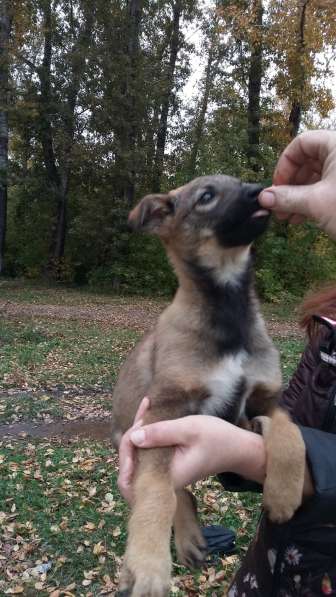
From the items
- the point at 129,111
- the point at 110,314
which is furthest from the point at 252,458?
the point at 129,111

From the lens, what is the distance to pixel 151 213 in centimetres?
304

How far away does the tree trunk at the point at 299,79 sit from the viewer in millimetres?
18312

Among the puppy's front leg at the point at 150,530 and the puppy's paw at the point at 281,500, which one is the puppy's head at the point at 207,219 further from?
the puppy's paw at the point at 281,500

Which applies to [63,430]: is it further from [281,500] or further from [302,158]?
[302,158]

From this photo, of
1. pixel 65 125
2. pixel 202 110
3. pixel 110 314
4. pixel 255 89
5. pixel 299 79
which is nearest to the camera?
pixel 110 314

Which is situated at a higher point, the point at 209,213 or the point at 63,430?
the point at 209,213

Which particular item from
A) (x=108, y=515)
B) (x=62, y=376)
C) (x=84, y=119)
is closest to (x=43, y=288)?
(x=84, y=119)

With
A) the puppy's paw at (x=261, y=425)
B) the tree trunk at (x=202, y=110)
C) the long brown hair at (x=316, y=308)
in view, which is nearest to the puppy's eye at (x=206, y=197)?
the long brown hair at (x=316, y=308)

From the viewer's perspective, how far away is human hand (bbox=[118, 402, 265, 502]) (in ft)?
6.34

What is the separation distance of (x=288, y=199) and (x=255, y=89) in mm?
21150

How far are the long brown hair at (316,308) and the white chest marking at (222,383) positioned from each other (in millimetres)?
606

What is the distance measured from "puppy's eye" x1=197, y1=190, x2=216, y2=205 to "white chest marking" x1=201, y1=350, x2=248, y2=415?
0.96 meters

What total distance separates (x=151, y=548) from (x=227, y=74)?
2321cm

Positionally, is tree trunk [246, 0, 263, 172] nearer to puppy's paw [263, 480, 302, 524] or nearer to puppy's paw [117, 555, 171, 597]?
puppy's paw [263, 480, 302, 524]
